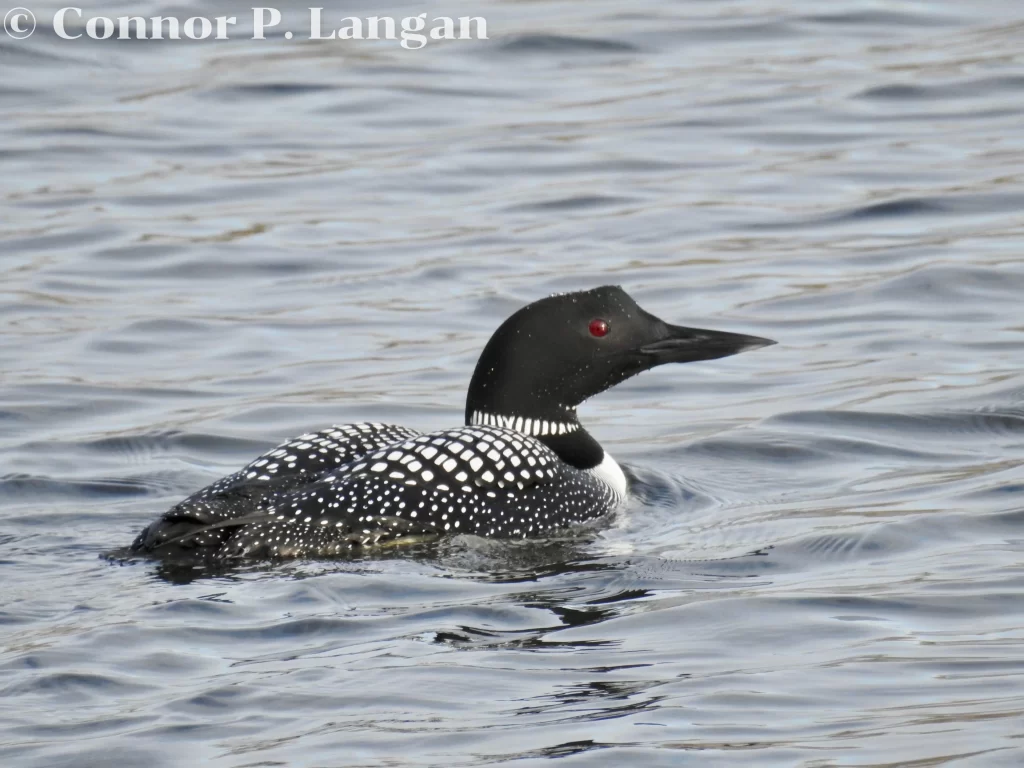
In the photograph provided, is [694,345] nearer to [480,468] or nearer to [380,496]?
[480,468]

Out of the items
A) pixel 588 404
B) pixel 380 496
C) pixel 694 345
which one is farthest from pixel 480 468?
pixel 588 404

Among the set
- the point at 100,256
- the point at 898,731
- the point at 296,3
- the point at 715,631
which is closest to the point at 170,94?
the point at 296,3

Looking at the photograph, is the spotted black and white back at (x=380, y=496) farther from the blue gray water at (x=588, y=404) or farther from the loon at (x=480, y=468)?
the blue gray water at (x=588, y=404)

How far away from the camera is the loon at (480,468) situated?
16.9 ft

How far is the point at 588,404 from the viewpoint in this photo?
24.8 feet

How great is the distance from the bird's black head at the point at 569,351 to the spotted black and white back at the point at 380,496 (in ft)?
1.18

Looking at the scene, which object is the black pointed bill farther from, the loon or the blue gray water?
the blue gray water

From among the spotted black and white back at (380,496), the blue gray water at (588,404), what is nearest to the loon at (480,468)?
the spotted black and white back at (380,496)

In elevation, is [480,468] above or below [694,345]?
below

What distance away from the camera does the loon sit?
514cm

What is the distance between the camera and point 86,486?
20.5ft

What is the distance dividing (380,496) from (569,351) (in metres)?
1.05

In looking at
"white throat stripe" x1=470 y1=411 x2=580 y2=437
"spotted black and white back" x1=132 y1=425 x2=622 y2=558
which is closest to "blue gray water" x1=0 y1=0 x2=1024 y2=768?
"spotted black and white back" x1=132 y1=425 x2=622 y2=558

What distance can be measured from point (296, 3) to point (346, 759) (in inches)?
441
